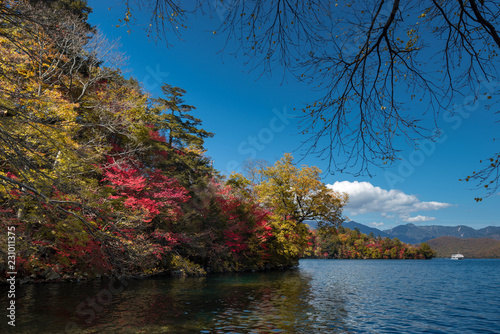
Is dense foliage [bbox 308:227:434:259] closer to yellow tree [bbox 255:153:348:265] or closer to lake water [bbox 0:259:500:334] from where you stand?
yellow tree [bbox 255:153:348:265]

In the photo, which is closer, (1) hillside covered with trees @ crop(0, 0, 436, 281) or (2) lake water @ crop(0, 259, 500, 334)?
(2) lake water @ crop(0, 259, 500, 334)

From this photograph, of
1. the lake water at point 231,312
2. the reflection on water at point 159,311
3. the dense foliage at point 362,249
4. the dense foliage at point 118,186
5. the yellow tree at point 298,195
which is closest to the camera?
the reflection on water at point 159,311

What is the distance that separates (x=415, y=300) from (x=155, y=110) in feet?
78.8

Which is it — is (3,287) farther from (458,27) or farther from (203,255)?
(458,27)

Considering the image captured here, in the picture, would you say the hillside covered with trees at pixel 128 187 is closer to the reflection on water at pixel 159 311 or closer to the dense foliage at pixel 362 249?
the reflection on water at pixel 159 311

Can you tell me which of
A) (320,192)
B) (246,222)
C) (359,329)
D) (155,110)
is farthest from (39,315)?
(320,192)

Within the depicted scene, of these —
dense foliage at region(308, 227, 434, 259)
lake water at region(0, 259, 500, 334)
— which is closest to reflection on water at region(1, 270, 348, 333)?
lake water at region(0, 259, 500, 334)

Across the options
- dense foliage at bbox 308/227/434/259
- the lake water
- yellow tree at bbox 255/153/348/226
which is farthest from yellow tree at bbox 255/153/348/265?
dense foliage at bbox 308/227/434/259

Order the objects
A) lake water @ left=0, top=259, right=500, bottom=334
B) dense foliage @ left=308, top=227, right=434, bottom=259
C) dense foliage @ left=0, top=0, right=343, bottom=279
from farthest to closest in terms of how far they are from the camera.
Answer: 1. dense foliage @ left=308, top=227, right=434, bottom=259
2. dense foliage @ left=0, top=0, right=343, bottom=279
3. lake water @ left=0, top=259, right=500, bottom=334

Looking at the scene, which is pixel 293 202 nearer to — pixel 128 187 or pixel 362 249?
pixel 128 187

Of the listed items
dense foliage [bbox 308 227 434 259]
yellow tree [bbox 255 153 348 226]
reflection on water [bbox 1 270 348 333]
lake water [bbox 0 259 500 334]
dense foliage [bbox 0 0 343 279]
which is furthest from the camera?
dense foliage [bbox 308 227 434 259]

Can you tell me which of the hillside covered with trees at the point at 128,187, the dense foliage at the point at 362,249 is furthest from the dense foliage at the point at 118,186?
the dense foliage at the point at 362,249

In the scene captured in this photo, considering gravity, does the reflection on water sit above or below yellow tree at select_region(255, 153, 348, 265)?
below

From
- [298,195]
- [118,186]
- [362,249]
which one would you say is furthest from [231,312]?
[362,249]
